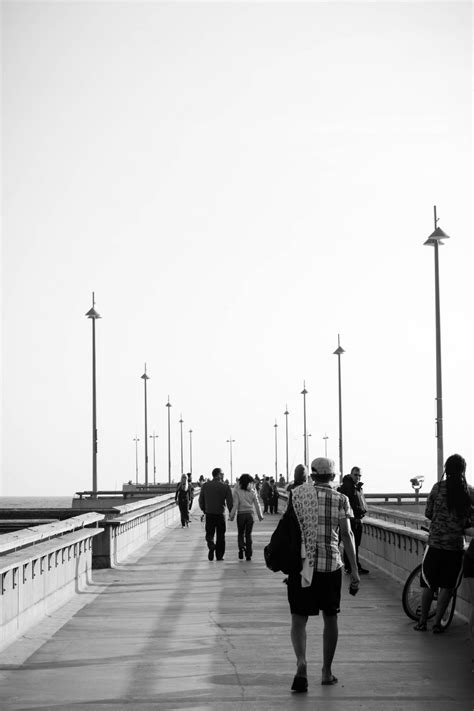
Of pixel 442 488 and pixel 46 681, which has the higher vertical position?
pixel 442 488

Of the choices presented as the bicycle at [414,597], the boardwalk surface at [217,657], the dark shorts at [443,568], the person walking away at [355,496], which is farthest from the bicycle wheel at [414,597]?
the person walking away at [355,496]

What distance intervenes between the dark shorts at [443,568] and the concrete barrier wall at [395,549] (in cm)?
83

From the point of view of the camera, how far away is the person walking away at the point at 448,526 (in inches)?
496

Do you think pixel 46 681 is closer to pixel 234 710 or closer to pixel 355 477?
pixel 234 710

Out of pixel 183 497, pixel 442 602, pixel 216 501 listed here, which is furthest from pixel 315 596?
pixel 183 497

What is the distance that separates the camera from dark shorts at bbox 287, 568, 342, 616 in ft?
32.8

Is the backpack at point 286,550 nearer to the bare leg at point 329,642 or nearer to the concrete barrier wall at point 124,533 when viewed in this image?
the bare leg at point 329,642

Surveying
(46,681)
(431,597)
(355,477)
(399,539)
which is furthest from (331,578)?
(355,477)

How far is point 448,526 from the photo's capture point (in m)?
12.8

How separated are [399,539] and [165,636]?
696 cm

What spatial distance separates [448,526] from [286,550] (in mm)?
3292

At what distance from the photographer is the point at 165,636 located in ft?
43.4

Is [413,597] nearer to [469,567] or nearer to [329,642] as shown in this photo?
[469,567]

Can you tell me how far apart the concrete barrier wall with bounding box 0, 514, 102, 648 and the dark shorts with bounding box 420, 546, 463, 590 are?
4.39 m
